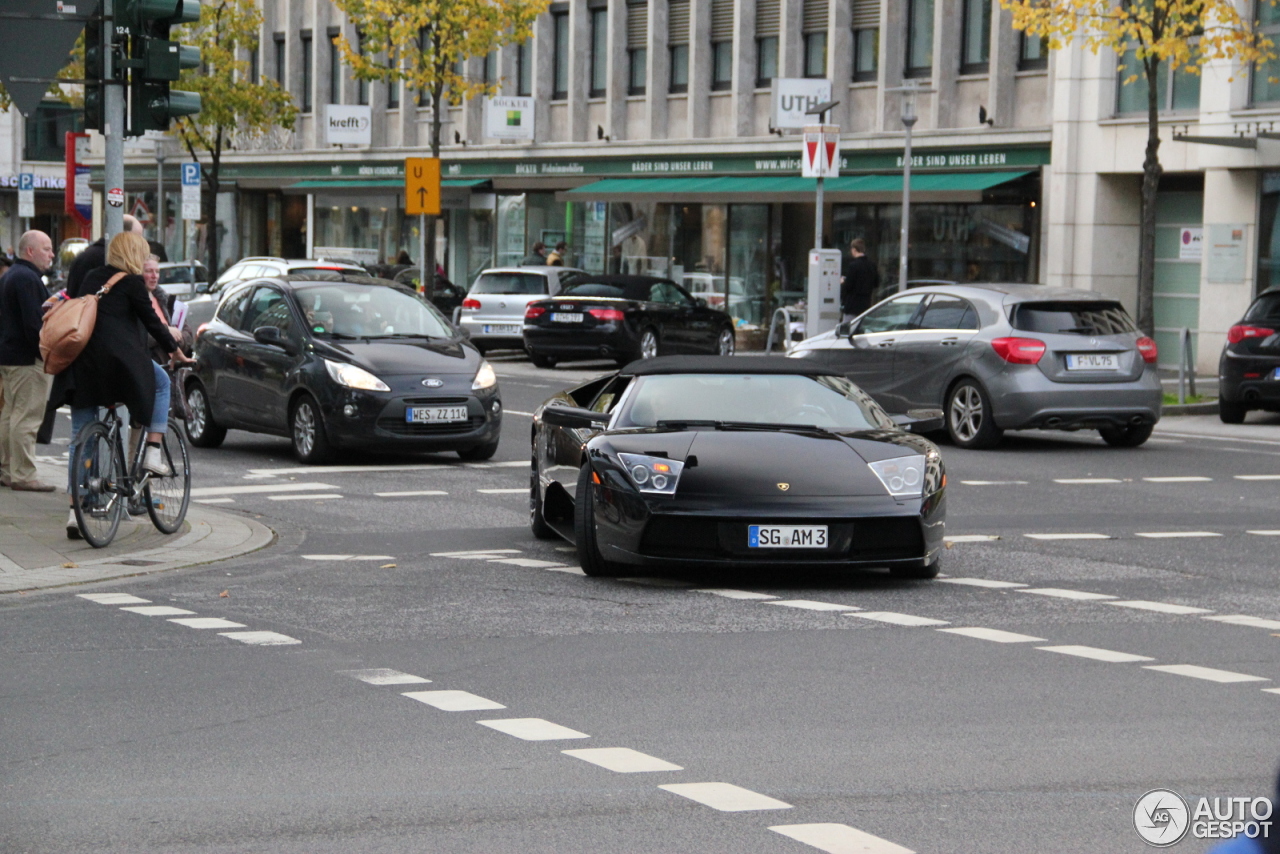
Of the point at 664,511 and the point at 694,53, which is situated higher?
the point at 694,53

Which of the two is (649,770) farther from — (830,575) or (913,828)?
(830,575)

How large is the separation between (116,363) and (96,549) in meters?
1.08

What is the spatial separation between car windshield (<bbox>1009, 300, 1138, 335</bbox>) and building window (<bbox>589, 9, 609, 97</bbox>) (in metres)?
26.9

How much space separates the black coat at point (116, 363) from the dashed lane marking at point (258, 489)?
337 centimetres

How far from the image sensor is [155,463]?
12078mm

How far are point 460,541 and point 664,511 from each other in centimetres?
267

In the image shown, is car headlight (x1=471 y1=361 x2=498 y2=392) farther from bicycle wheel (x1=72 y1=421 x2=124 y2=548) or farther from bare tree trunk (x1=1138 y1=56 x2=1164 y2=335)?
bare tree trunk (x1=1138 y1=56 x2=1164 y2=335)

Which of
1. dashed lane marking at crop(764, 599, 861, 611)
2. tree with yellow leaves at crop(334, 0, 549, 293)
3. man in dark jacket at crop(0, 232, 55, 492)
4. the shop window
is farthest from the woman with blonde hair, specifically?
the shop window

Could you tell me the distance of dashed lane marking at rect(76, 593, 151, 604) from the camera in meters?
9.82

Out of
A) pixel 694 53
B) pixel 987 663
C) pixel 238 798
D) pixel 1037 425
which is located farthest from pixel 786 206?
pixel 238 798

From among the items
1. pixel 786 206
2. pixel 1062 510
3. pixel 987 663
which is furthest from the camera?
pixel 786 206

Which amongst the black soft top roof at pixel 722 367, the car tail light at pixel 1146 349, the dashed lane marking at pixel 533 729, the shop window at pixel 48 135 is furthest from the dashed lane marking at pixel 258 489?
the shop window at pixel 48 135

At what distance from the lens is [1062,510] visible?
1438cm

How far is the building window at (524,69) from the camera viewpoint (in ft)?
155
